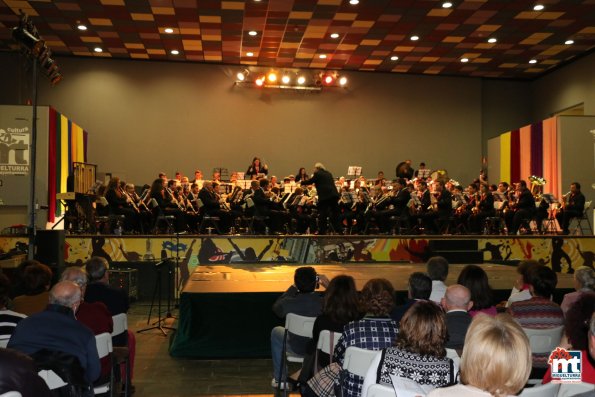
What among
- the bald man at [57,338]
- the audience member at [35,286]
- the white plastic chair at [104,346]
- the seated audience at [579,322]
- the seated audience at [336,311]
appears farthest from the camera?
the audience member at [35,286]

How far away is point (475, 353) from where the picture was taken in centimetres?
190

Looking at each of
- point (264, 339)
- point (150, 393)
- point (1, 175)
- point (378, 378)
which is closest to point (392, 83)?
point (1, 175)

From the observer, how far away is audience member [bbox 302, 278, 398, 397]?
3.32 metres

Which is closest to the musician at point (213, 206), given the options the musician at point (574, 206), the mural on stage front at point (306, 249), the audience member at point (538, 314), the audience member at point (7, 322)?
the mural on stage front at point (306, 249)

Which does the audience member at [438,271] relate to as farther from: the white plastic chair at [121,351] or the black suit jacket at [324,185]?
the black suit jacket at [324,185]

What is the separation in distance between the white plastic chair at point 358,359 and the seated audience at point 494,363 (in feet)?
4.13

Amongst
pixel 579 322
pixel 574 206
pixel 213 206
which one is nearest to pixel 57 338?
pixel 579 322

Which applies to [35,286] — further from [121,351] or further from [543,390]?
[543,390]

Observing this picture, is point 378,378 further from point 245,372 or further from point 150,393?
point 245,372

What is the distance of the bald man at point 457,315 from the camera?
3.61 metres

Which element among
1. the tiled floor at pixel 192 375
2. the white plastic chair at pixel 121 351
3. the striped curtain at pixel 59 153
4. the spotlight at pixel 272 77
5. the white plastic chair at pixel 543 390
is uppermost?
the spotlight at pixel 272 77

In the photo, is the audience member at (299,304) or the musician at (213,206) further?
the musician at (213,206)

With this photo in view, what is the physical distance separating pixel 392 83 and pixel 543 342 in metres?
15.2

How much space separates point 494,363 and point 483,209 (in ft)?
37.6
